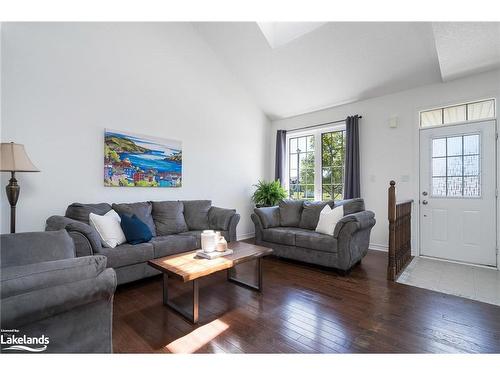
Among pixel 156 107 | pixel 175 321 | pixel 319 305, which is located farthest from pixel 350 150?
pixel 175 321

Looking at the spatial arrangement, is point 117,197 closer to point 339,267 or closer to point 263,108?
point 339,267

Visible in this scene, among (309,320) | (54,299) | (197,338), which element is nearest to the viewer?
(54,299)

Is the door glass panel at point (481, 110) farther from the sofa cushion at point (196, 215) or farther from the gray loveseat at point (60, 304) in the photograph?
the gray loveseat at point (60, 304)

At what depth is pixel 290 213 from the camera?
409 centimetres

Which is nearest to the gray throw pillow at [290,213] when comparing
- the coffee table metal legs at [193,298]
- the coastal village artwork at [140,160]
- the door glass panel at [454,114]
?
the coffee table metal legs at [193,298]

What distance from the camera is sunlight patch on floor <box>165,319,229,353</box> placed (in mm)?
1666

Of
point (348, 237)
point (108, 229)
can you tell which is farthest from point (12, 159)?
point (348, 237)

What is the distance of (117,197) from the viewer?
343 cm

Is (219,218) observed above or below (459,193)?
below

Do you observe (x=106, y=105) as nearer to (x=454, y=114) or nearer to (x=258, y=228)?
(x=258, y=228)

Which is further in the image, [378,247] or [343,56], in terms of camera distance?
[378,247]

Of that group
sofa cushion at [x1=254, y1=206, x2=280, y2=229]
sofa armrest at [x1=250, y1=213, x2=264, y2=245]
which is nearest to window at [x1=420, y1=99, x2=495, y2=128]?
sofa cushion at [x1=254, y1=206, x2=280, y2=229]

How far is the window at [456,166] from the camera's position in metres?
3.44

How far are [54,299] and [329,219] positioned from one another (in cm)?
306
